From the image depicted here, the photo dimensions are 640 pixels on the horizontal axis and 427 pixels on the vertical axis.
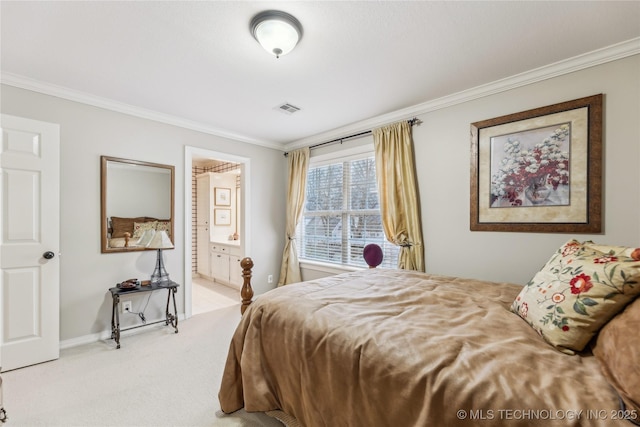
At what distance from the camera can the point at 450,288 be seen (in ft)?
6.18

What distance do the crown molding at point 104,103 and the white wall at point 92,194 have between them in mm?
45

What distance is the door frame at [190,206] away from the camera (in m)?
3.42

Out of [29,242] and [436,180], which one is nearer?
[29,242]

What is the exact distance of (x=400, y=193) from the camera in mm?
3066

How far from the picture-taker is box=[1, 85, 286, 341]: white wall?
260 centimetres

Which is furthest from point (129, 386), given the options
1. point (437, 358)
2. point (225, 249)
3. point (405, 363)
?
point (225, 249)

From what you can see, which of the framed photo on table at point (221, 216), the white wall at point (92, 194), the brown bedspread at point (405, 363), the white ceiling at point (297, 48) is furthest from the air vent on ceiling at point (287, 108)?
the framed photo on table at point (221, 216)

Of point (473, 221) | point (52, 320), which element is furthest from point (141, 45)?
point (473, 221)

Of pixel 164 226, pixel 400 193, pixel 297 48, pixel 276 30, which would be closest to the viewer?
pixel 276 30

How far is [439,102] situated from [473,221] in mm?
1253

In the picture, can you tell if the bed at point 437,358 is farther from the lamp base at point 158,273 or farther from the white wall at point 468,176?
the lamp base at point 158,273

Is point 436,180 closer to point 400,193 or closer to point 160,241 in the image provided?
point 400,193

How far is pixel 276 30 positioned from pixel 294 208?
9.12 feet

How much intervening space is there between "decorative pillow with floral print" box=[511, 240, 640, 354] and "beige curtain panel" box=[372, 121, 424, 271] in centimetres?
160
